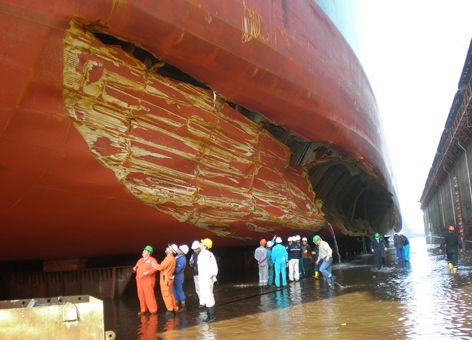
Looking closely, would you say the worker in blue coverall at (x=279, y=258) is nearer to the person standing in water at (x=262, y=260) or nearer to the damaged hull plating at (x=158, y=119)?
the person standing in water at (x=262, y=260)

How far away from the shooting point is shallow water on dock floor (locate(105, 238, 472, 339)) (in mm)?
5566

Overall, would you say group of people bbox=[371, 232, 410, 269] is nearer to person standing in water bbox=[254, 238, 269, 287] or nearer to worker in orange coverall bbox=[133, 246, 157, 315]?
person standing in water bbox=[254, 238, 269, 287]

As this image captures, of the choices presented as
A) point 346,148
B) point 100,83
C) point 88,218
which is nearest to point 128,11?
point 100,83

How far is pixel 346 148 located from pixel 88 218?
6597 millimetres

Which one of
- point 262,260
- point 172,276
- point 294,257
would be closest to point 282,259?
point 262,260

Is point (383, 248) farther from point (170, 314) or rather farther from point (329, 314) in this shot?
point (170, 314)

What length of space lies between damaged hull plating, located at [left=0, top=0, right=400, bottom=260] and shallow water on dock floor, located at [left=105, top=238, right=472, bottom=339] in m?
1.74

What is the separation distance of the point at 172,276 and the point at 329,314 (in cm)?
261

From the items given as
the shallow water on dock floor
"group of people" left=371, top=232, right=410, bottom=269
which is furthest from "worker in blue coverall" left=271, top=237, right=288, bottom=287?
"group of people" left=371, top=232, right=410, bottom=269

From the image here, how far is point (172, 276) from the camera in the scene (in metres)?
7.84

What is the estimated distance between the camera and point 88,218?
26.2 ft

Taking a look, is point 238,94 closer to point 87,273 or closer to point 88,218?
point 88,218

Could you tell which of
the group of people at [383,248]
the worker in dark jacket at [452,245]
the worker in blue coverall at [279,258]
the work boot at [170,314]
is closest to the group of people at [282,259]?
the worker in blue coverall at [279,258]

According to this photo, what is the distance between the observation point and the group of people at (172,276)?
7.08 meters
